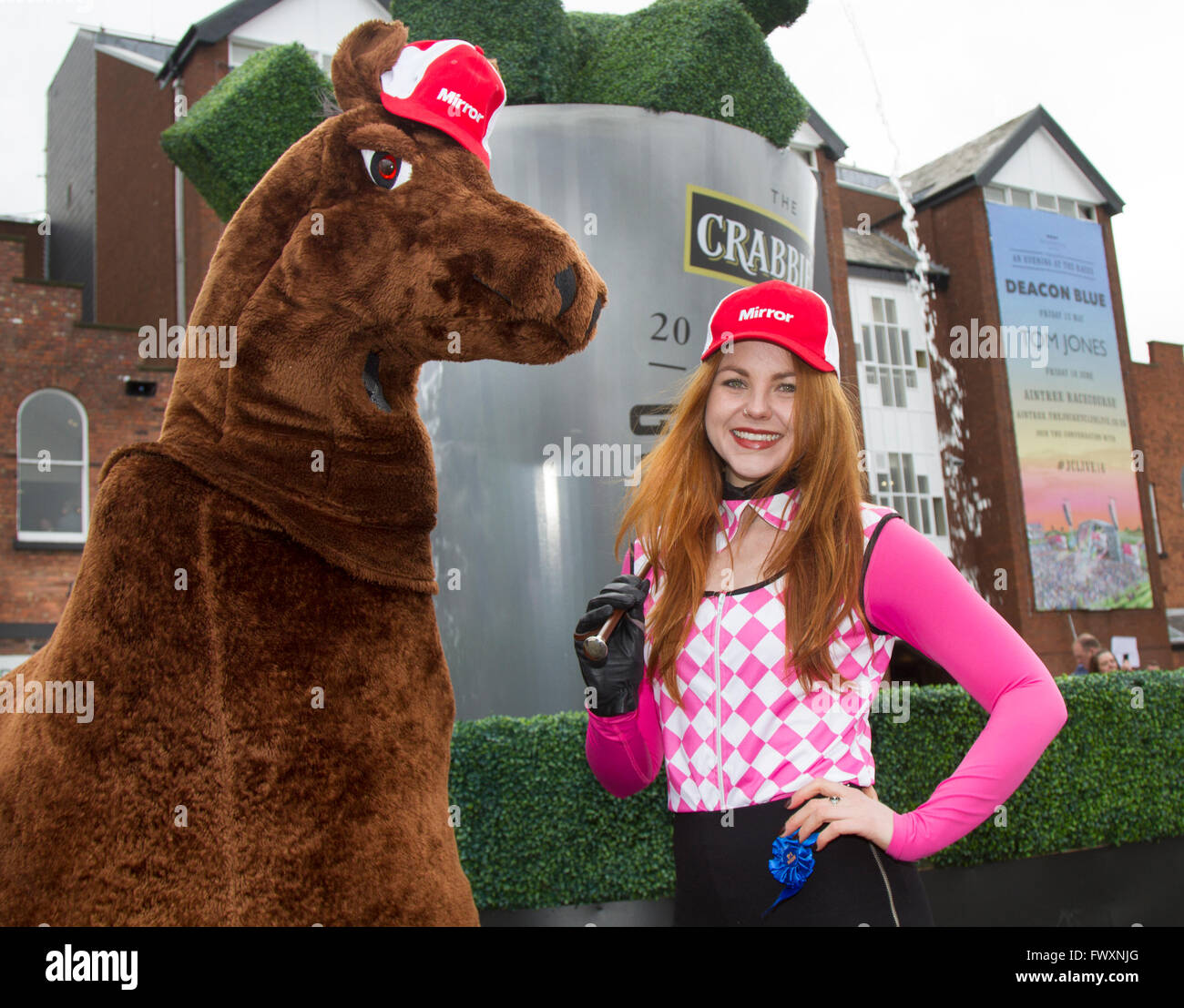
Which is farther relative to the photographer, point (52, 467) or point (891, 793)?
point (52, 467)

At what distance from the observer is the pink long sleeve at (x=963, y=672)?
167 cm

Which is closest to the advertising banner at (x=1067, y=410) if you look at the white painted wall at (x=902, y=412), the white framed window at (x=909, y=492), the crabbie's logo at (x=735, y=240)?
the white painted wall at (x=902, y=412)

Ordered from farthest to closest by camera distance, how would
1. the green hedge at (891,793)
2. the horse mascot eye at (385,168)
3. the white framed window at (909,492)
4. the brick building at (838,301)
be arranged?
1. the white framed window at (909,492)
2. the brick building at (838,301)
3. the green hedge at (891,793)
4. the horse mascot eye at (385,168)

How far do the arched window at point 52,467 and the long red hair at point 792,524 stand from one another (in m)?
12.6

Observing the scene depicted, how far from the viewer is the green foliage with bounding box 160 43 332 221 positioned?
19.0 ft

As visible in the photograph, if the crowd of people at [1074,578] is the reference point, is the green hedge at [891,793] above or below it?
below

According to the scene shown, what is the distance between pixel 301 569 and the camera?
6.19ft

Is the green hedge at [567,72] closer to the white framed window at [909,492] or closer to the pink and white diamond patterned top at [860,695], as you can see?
the pink and white diamond patterned top at [860,695]

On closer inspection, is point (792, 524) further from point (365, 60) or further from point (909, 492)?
point (909, 492)

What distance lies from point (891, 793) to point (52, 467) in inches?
467

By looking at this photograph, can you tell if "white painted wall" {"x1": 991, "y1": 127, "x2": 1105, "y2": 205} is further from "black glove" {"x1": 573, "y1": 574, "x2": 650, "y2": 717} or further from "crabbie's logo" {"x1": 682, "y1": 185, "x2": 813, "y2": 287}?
"black glove" {"x1": 573, "y1": 574, "x2": 650, "y2": 717}

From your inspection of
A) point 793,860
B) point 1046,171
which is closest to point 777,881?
point 793,860

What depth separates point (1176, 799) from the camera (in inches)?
223
